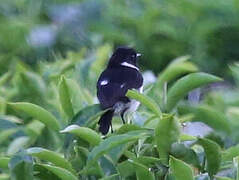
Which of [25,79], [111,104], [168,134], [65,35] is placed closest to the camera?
[168,134]

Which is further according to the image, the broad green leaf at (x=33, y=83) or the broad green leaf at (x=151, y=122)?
the broad green leaf at (x=33, y=83)

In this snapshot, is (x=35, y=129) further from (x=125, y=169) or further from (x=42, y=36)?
(x=42, y=36)

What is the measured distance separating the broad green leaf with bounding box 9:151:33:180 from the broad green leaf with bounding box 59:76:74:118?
0.45 meters

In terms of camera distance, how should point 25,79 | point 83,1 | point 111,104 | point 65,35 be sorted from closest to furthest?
point 111,104 < point 25,79 < point 65,35 < point 83,1

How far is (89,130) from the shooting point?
110 inches

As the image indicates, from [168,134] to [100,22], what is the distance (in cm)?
480

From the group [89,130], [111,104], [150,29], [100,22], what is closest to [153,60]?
[150,29]

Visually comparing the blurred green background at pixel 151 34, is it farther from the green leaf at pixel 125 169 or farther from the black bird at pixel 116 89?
the green leaf at pixel 125 169

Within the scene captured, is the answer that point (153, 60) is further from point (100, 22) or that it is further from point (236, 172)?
point (236, 172)

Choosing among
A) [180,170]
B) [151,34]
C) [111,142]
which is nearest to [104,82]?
[111,142]

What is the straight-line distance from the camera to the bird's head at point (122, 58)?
385 centimetres

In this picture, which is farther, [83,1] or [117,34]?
[83,1]

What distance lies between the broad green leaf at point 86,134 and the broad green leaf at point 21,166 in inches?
5.9

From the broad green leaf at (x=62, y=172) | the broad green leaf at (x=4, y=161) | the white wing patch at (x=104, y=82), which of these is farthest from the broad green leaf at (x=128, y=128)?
the white wing patch at (x=104, y=82)
